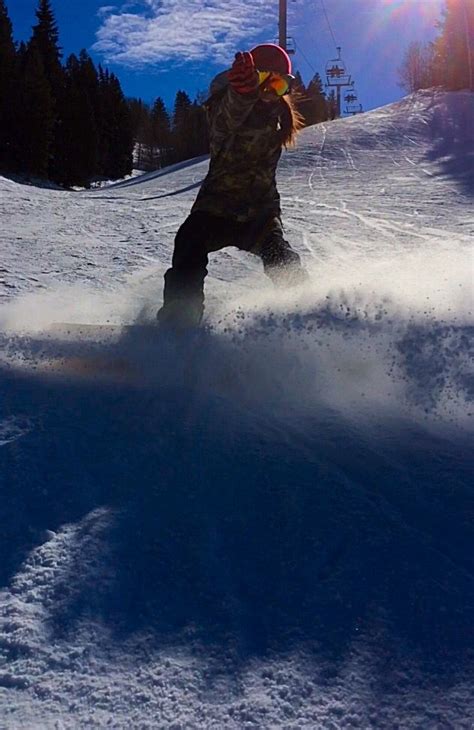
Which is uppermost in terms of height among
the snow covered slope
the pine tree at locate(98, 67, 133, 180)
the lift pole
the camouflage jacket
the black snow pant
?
the pine tree at locate(98, 67, 133, 180)

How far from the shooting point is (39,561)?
5.19ft

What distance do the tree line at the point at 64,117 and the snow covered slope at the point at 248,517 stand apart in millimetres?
19597

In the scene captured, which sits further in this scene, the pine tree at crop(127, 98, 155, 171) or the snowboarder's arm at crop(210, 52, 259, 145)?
the pine tree at crop(127, 98, 155, 171)

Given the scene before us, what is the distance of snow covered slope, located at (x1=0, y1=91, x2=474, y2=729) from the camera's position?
4.08 ft

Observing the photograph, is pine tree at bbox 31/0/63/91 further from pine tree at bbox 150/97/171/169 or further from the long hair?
the long hair

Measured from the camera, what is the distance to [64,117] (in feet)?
135

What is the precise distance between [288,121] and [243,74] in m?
0.65

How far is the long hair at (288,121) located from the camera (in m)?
3.91

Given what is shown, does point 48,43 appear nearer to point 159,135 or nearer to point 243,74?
point 159,135

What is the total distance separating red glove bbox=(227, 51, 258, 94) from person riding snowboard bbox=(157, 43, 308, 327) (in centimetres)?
10

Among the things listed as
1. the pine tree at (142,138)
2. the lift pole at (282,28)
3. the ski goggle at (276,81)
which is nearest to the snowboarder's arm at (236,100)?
the ski goggle at (276,81)

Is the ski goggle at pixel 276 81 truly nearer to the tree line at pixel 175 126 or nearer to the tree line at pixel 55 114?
the tree line at pixel 55 114

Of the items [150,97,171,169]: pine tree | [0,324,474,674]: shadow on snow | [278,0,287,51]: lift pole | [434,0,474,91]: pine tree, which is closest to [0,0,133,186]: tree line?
[150,97,171,169]: pine tree

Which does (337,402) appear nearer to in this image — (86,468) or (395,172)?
(86,468)
